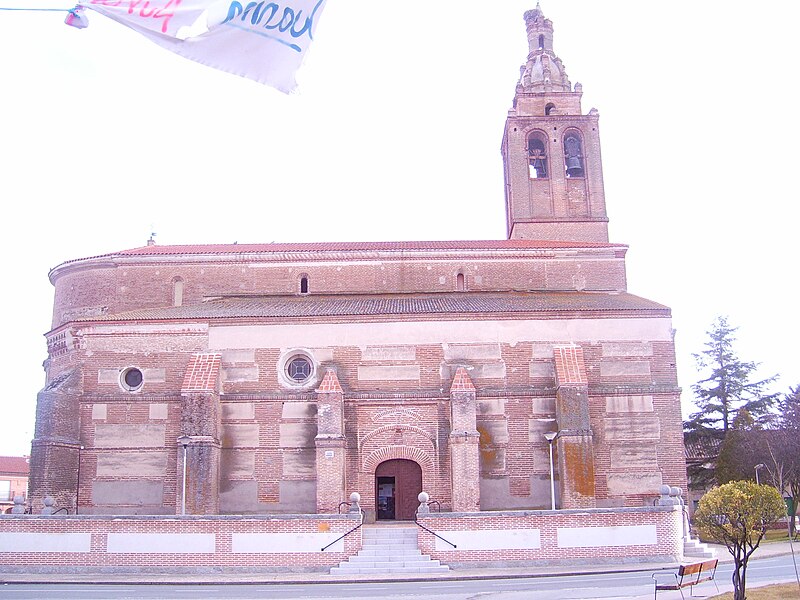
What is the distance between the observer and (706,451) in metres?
45.6

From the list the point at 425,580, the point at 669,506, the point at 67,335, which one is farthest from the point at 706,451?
the point at 67,335

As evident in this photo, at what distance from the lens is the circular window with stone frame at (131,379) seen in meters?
30.8

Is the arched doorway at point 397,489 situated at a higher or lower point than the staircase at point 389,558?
higher

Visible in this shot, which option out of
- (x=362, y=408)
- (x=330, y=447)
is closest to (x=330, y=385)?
(x=362, y=408)

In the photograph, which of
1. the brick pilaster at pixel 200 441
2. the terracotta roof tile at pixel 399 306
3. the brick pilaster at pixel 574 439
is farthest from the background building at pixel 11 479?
the brick pilaster at pixel 574 439

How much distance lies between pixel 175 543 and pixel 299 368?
890 centimetres

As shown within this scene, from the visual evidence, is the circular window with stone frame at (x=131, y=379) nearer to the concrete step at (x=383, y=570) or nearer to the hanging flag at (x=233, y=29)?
the concrete step at (x=383, y=570)

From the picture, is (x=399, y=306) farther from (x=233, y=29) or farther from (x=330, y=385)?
(x=233, y=29)

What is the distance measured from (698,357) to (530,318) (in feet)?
70.2

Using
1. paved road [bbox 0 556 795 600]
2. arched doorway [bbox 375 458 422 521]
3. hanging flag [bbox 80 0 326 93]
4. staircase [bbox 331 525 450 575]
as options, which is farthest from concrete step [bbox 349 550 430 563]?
hanging flag [bbox 80 0 326 93]

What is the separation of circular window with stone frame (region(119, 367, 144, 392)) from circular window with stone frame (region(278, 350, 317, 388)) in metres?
5.19

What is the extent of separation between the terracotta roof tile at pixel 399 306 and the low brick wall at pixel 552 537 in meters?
9.10

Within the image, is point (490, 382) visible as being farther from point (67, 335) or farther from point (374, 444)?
point (67, 335)

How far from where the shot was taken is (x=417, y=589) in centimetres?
1927
